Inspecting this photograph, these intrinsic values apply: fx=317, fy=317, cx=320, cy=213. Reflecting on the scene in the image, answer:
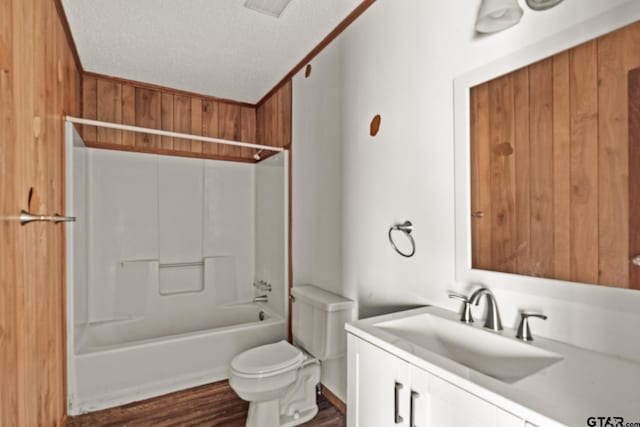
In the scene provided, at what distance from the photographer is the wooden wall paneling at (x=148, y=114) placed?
302 cm

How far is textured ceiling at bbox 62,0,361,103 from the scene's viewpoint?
1.92 meters

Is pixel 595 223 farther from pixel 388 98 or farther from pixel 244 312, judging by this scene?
pixel 244 312

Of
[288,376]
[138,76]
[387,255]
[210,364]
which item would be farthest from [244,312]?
[138,76]

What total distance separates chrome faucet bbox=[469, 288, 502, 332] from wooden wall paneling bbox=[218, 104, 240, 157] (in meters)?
2.90

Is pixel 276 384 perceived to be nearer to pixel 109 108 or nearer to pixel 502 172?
pixel 502 172

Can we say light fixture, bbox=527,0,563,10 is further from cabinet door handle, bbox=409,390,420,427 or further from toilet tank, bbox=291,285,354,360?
toilet tank, bbox=291,285,354,360

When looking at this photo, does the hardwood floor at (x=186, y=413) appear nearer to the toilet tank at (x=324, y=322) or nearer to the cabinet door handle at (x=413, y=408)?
the toilet tank at (x=324, y=322)

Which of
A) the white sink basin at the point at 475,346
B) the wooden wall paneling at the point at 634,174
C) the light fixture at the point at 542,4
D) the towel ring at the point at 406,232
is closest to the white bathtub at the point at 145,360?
the towel ring at the point at 406,232

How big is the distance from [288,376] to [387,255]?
0.92m

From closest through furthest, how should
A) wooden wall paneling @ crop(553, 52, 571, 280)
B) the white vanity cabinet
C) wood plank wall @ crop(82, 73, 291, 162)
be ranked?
the white vanity cabinet, wooden wall paneling @ crop(553, 52, 571, 280), wood plank wall @ crop(82, 73, 291, 162)

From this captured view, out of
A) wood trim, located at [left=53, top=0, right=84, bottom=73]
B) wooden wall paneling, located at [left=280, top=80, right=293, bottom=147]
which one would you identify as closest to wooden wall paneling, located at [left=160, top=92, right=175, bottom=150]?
wood trim, located at [left=53, top=0, right=84, bottom=73]

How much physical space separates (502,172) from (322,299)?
1236 millimetres

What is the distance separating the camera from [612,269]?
903 mm

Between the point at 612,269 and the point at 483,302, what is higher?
the point at 612,269
